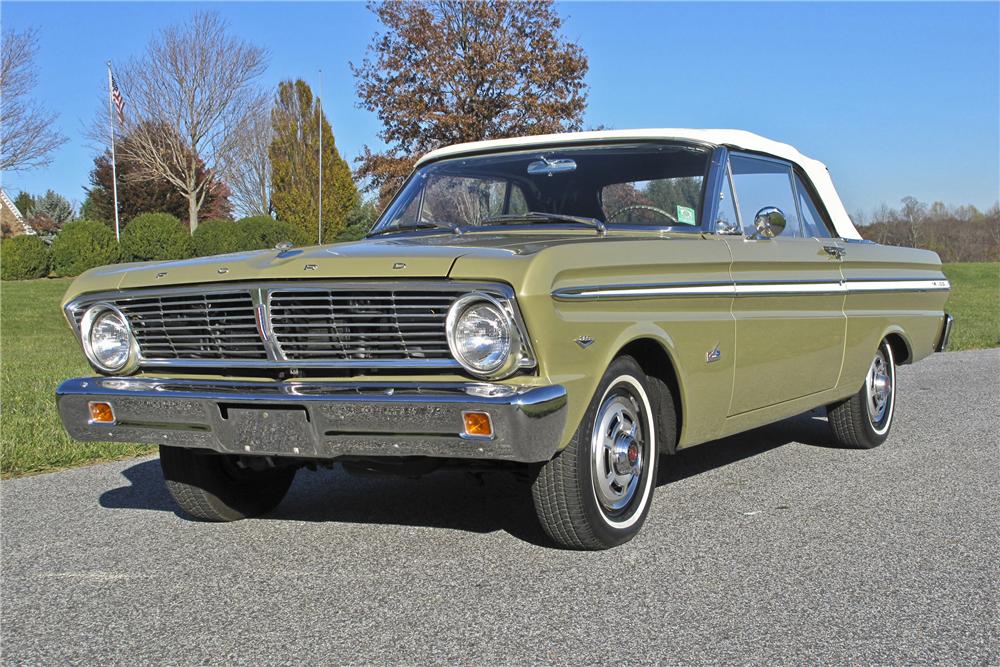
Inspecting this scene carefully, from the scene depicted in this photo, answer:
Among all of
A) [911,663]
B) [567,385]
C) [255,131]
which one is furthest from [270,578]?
[255,131]

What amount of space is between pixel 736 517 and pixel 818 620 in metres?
1.36

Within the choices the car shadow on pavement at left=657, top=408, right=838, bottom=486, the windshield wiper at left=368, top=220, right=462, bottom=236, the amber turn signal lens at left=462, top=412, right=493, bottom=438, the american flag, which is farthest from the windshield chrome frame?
the american flag

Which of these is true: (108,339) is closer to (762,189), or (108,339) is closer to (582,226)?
(582,226)

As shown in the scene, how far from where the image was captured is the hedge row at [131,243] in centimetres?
2845

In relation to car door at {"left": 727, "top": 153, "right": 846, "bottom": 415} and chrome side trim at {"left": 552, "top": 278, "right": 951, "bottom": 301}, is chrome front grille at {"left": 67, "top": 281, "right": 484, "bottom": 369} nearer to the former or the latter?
chrome side trim at {"left": 552, "top": 278, "right": 951, "bottom": 301}

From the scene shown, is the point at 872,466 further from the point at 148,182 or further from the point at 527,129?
the point at 148,182

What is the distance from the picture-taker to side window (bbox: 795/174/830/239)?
20.5ft

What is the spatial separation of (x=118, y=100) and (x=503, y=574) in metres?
32.7

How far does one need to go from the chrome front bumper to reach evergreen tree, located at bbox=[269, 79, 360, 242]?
122 feet

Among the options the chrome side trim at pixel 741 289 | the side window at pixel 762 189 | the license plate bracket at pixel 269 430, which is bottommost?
the license plate bracket at pixel 269 430

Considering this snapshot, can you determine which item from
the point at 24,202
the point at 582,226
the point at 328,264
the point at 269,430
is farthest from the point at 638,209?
the point at 24,202

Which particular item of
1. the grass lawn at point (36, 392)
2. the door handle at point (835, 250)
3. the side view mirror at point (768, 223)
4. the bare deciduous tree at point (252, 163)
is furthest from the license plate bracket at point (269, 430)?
the bare deciduous tree at point (252, 163)

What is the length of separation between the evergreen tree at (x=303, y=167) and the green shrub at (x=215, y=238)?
38.5ft

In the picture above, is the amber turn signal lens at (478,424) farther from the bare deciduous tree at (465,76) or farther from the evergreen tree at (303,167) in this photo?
the evergreen tree at (303,167)
